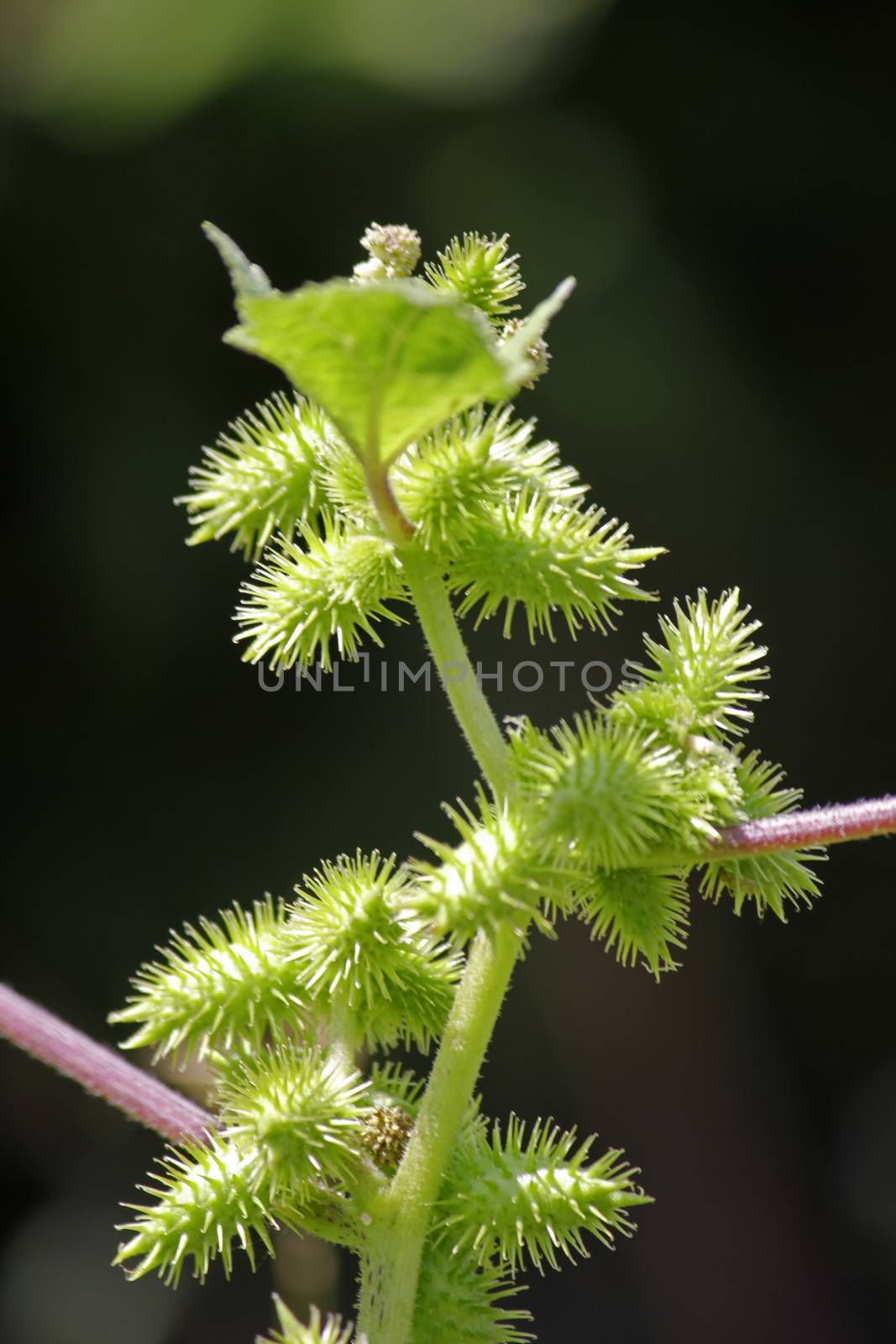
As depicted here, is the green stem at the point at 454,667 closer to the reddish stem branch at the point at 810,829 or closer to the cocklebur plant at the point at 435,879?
the cocklebur plant at the point at 435,879

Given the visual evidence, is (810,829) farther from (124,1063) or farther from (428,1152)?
(124,1063)

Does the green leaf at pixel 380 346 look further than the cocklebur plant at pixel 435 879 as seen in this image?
No

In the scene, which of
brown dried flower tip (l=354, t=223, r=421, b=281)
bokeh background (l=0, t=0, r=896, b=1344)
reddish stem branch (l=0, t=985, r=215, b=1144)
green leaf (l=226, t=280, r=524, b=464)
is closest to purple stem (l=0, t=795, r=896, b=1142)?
reddish stem branch (l=0, t=985, r=215, b=1144)

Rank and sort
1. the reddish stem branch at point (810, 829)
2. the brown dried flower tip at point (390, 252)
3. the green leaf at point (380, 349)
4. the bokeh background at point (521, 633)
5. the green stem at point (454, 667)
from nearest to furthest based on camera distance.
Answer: the green leaf at point (380, 349) < the reddish stem branch at point (810, 829) < the green stem at point (454, 667) < the brown dried flower tip at point (390, 252) < the bokeh background at point (521, 633)

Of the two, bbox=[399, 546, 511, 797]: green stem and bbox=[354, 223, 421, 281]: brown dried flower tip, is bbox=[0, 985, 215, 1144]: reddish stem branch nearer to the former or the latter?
bbox=[399, 546, 511, 797]: green stem

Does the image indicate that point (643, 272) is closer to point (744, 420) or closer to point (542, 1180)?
point (744, 420)

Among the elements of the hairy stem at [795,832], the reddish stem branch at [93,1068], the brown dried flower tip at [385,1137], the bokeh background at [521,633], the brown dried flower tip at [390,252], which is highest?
the bokeh background at [521,633]

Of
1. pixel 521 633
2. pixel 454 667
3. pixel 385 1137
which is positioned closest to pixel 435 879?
pixel 454 667

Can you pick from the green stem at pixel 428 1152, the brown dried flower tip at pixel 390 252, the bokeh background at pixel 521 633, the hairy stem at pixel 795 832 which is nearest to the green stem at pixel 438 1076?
the green stem at pixel 428 1152
